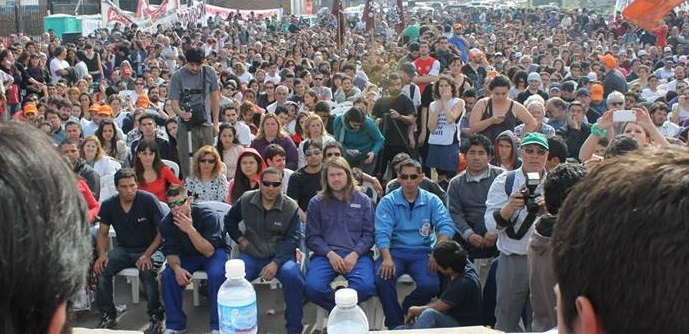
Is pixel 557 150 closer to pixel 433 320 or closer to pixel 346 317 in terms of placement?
pixel 433 320

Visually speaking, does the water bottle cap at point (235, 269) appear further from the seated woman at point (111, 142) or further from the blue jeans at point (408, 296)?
the seated woman at point (111, 142)

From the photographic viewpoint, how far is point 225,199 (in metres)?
6.14

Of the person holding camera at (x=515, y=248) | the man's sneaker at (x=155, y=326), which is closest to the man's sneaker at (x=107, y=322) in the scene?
the man's sneaker at (x=155, y=326)

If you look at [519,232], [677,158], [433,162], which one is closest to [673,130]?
[433,162]

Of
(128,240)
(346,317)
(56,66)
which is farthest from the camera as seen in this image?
(56,66)

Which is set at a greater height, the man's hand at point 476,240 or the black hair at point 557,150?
the black hair at point 557,150

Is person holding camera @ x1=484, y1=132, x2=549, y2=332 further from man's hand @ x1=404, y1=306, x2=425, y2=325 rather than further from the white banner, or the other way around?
the white banner

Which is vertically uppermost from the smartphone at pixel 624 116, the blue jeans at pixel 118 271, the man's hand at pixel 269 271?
the smartphone at pixel 624 116

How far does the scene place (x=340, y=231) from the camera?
517cm

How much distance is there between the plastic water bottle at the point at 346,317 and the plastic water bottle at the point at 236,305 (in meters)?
0.38

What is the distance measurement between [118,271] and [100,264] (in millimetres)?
129

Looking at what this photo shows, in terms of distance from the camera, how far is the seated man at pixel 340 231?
504cm

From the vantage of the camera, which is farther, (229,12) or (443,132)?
(229,12)

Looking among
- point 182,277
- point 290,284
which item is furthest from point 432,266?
point 182,277
